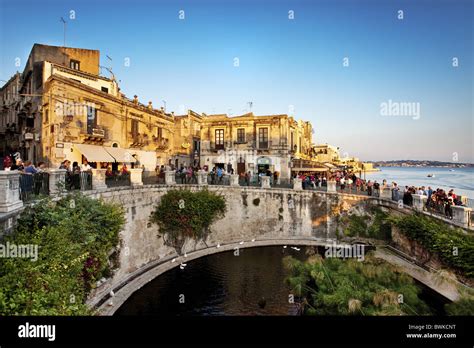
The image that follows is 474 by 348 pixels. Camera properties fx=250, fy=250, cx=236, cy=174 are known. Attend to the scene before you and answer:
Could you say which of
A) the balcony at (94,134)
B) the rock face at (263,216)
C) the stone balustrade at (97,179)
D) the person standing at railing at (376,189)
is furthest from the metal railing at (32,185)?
the person standing at railing at (376,189)

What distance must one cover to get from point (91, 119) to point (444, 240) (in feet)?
69.7

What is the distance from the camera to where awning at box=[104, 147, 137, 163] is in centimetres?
1883

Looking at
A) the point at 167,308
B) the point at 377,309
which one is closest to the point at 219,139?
the point at 167,308

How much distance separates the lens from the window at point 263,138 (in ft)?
83.1

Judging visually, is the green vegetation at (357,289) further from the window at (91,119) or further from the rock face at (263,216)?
the window at (91,119)

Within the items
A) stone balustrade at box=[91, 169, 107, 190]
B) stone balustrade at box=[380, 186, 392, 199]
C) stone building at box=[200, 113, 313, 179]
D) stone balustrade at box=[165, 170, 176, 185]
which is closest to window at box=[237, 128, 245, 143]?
stone building at box=[200, 113, 313, 179]

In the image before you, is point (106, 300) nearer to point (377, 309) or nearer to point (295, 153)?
point (377, 309)

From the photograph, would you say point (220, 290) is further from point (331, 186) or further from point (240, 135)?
point (240, 135)

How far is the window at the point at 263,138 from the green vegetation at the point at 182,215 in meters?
10.3

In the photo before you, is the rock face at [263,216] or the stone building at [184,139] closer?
the rock face at [263,216]

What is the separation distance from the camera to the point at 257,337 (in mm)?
4094

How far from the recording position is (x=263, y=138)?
25.5m

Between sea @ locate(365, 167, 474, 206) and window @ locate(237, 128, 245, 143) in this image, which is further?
sea @ locate(365, 167, 474, 206)

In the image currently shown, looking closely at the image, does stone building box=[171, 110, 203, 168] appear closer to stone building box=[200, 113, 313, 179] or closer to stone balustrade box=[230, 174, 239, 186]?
stone building box=[200, 113, 313, 179]
